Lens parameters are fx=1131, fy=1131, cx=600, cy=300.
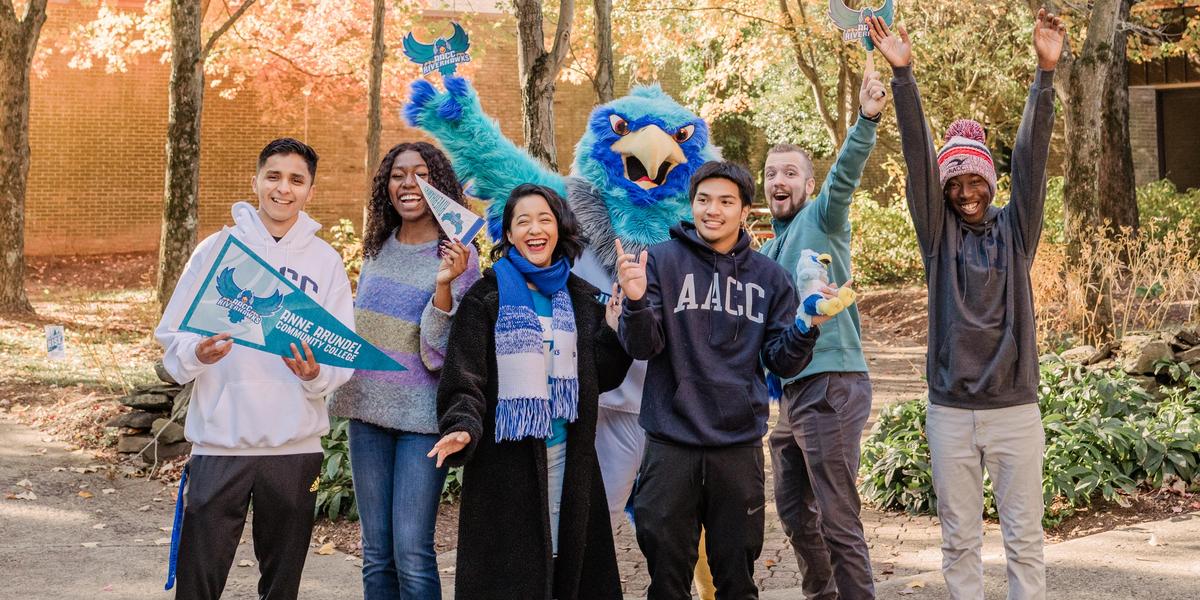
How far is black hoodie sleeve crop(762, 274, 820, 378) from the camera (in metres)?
3.53

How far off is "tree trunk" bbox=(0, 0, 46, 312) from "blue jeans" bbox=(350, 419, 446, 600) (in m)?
11.1

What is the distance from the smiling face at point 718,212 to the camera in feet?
12.3

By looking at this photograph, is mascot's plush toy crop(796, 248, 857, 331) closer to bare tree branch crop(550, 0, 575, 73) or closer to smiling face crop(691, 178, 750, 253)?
smiling face crop(691, 178, 750, 253)

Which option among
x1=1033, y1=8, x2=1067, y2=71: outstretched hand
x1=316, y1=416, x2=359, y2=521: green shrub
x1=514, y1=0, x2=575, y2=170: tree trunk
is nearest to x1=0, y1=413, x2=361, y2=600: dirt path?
x1=316, y1=416, x2=359, y2=521: green shrub

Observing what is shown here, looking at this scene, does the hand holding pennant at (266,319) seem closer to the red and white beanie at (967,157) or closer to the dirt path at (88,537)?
the dirt path at (88,537)

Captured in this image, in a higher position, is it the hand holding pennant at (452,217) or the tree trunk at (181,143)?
the tree trunk at (181,143)

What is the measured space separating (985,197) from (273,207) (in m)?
2.39

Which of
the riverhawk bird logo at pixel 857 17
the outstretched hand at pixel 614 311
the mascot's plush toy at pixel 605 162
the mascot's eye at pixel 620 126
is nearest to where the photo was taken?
the outstretched hand at pixel 614 311

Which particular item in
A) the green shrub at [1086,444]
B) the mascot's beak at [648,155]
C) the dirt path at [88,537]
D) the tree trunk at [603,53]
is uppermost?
the tree trunk at [603,53]

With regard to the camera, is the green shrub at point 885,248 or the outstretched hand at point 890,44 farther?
the green shrub at point 885,248

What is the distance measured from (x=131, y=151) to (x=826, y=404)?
1949 cm

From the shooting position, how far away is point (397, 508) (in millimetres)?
3643

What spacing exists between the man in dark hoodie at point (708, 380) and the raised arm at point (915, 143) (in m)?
0.56

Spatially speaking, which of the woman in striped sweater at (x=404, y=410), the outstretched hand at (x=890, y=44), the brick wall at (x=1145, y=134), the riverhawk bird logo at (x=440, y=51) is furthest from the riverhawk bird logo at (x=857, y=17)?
the brick wall at (x=1145, y=134)
